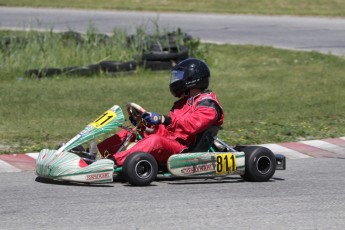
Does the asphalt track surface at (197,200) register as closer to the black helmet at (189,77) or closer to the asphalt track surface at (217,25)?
the black helmet at (189,77)

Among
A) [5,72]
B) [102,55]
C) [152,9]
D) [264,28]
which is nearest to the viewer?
[5,72]

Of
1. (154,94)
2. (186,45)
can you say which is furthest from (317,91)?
(186,45)

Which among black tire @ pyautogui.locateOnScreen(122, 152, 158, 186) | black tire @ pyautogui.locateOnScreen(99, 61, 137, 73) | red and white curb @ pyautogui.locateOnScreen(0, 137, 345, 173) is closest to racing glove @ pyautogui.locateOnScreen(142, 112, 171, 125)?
black tire @ pyautogui.locateOnScreen(122, 152, 158, 186)

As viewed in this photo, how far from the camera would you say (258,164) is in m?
7.45

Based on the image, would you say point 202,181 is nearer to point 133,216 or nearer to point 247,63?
point 133,216

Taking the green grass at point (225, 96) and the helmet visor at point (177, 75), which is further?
the green grass at point (225, 96)

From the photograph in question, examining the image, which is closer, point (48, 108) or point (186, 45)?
point (48, 108)

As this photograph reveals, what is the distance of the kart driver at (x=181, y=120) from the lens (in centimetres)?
724

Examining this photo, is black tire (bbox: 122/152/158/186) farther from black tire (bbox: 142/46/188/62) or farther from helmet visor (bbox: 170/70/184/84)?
black tire (bbox: 142/46/188/62)

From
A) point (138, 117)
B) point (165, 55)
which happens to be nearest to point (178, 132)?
point (138, 117)

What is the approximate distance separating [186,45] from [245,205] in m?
9.32

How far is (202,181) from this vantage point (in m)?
7.45

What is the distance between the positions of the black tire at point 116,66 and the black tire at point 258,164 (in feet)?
21.7

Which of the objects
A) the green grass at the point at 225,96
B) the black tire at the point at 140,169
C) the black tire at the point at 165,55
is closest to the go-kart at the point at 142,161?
the black tire at the point at 140,169
